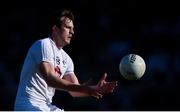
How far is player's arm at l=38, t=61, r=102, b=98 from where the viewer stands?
25.3 ft

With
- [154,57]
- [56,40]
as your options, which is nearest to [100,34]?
[154,57]

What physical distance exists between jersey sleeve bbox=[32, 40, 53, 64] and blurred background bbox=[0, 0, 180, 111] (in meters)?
5.36

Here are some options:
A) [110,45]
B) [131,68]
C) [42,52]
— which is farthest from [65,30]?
[110,45]

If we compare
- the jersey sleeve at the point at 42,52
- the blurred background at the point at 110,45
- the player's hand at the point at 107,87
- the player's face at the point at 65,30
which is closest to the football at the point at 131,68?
the player's face at the point at 65,30

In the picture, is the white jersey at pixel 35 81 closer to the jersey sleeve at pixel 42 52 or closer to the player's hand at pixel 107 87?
the jersey sleeve at pixel 42 52

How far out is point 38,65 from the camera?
26.4 ft

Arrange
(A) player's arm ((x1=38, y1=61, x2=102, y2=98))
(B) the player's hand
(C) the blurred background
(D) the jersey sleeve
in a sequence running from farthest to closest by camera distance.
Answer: (C) the blurred background < (D) the jersey sleeve < (A) player's arm ((x1=38, y1=61, x2=102, y2=98)) < (B) the player's hand

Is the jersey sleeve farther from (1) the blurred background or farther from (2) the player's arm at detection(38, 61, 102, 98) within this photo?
(1) the blurred background

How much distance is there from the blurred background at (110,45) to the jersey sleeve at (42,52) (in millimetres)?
5361

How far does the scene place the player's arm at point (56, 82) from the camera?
25.3ft

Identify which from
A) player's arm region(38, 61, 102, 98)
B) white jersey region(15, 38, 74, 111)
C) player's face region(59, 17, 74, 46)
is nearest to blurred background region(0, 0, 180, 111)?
player's face region(59, 17, 74, 46)

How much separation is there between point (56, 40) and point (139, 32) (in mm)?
5892

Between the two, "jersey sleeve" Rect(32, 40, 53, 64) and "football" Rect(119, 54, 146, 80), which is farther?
"football" Rect(119, 54, 146, 80)

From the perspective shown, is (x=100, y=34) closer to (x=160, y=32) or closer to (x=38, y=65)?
(x=160, y=32)
